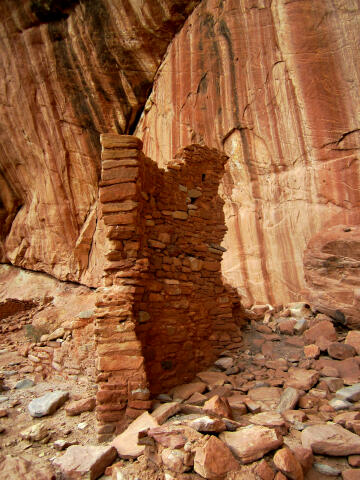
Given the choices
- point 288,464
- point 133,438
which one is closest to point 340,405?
point 288,464

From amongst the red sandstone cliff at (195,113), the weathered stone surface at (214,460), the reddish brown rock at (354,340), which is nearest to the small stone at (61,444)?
the weathered stone surface at (214,460)

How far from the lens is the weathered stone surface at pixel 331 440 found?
213cm

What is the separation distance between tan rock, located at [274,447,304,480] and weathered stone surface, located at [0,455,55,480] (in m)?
1.55

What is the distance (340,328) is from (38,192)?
12671 mm

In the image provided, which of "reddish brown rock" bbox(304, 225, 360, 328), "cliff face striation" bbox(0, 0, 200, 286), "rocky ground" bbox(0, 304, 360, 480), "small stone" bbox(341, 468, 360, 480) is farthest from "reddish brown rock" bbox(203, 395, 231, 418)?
"cliff face striation" bbox(0, 0, 200, 286)

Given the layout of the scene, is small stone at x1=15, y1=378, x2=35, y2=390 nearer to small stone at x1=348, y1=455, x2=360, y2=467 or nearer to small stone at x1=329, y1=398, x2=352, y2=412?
small stone at x1=329, y1=398, x2=352, y2=412

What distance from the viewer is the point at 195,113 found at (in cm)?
973

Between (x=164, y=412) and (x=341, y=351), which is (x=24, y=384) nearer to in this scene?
(x=164, y=412)

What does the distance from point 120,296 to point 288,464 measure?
6.68ft

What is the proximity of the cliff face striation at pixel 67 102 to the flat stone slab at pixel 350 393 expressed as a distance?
10789 mm

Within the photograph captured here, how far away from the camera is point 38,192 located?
1356 cm

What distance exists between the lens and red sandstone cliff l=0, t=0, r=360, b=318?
776 centimetres

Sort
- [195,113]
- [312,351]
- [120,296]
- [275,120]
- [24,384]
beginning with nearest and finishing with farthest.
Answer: [120,296] → [312,351] → [24,384] → [275,120] → [195,113]

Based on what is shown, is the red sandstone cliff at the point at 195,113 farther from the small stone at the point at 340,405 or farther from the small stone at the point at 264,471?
the small stone at the point at 264,471
